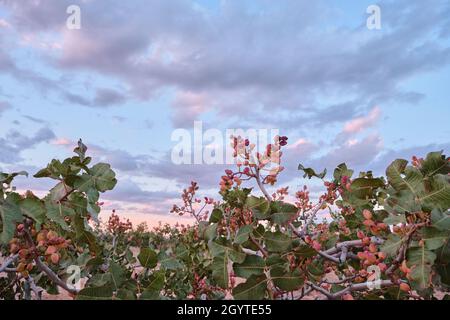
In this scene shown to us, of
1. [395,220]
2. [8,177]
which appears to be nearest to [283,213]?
[395,220]

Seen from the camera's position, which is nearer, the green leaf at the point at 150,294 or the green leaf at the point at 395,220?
the green leaf at the point at 395,220

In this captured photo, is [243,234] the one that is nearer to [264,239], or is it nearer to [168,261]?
[264,239]

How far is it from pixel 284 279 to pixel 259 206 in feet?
1.26

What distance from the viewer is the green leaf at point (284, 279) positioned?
1882mm

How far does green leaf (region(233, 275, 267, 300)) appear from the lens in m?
1.82

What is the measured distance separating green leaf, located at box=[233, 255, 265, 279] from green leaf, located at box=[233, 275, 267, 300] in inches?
0.9

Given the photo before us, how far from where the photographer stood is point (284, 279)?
1.90m

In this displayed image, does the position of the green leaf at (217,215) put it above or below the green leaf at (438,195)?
below

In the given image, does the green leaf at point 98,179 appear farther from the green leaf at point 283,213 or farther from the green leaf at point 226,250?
the green leaf at point 283,213

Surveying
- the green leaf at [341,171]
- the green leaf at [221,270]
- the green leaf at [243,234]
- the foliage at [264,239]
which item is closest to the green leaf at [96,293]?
the foliage at [264,239]

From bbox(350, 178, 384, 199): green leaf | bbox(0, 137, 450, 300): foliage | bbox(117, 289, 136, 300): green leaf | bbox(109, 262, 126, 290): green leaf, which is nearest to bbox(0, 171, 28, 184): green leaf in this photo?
bbox(0, 137, 450, 300): foliage

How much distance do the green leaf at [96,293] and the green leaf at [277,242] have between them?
716 millimetres
